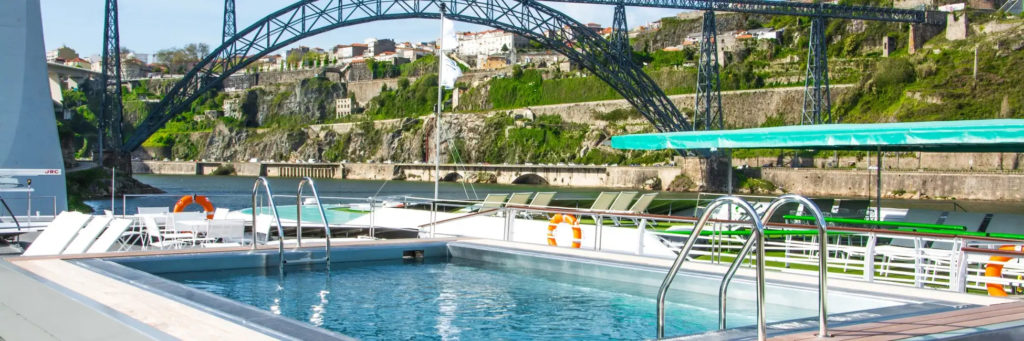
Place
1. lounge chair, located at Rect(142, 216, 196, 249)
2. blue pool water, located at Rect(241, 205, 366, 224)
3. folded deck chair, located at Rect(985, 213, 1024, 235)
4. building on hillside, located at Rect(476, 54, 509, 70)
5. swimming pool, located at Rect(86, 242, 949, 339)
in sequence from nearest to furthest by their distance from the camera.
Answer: swimming pool, located at Rect(86, 242, 949, 339) < folded deck chair, located at Rect(985, 213, 1024, 235) < lounge chair, located at Rect(142, 216, 196, 249) < blue pool water, located at Rect(241, 205, 366, 224) < building on hillside, located at Rect(476, 54, 509, 70)

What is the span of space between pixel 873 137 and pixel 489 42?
94.0 m

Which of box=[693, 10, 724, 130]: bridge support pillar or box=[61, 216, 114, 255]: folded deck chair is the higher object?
box=[693, 10, 724, 130]: bridge support pillar

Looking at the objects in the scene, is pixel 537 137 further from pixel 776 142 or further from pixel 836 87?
pixel 776 142

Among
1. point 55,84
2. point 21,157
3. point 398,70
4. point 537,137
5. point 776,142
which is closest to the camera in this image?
point 776,142

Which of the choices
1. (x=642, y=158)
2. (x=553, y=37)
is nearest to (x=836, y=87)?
(x=642, y=158)

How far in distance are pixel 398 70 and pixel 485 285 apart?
8192 cm

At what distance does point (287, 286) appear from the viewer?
548cm

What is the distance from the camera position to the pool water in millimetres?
4352

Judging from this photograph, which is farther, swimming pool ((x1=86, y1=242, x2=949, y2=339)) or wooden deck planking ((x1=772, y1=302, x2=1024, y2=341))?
swimming pool ((x1=86, y1=242, x2=949, y2=339))

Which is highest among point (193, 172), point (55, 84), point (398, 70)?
point (398, 70)

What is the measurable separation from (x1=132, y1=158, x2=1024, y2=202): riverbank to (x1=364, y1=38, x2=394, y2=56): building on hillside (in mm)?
36946

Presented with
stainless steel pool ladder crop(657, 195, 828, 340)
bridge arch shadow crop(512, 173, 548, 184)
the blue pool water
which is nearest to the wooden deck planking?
stainless steel pool ladder crop(657, 195, 828, 340)

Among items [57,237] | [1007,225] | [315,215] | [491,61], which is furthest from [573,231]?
[491,61]

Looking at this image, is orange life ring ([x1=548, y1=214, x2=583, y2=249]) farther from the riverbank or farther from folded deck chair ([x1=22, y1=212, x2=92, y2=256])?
the riverbank
